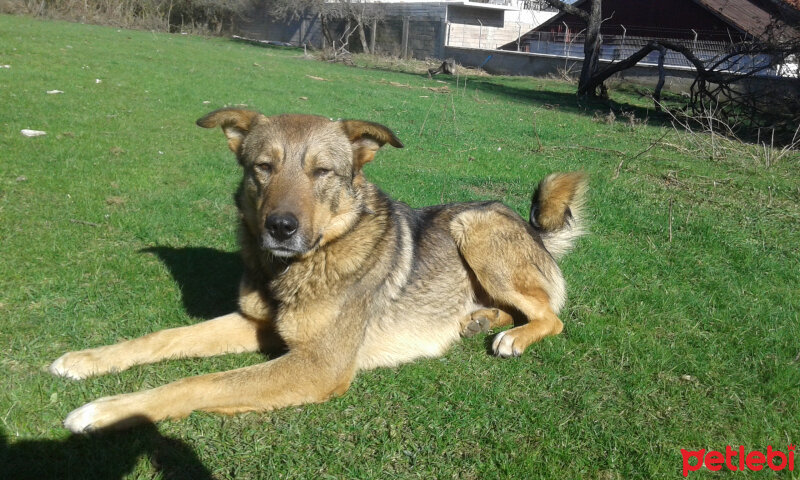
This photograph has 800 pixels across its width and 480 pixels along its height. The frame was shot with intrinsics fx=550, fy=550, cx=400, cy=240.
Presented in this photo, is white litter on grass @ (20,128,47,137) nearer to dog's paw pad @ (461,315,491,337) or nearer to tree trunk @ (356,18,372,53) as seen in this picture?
dog's paw pad @ (461,315,491,337)

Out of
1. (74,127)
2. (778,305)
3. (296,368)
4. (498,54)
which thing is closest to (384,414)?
(296,368)

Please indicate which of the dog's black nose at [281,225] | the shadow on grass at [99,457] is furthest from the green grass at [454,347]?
the dog's black nose at [281,225]

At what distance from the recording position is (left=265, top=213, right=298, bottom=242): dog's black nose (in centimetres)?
356

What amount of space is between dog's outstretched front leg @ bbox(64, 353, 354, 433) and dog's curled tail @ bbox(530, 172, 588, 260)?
9.66ft

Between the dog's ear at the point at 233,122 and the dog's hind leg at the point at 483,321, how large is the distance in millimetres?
2443

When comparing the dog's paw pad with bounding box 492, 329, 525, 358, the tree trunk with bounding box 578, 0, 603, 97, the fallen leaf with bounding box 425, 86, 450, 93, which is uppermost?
the tree trunk with bounding box 578, 0, 603, 97

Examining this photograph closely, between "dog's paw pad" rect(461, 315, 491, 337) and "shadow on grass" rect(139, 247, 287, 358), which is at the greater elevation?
"shadow on grass" rect(139, 247, 287, 358)

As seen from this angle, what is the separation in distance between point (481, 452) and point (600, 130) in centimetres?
1410

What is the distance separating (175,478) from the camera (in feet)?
9.37

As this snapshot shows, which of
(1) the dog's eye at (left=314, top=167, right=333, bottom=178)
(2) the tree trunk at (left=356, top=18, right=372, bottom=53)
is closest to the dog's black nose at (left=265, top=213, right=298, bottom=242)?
(1) the dog's eye at (left=314, top=167, right=333, bottom=178)

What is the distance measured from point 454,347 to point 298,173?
6.55 feet

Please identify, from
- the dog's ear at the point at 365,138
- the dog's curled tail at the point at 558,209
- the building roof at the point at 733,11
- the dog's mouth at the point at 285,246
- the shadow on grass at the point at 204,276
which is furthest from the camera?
the building roof at the point at 733,11

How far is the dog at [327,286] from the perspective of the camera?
11.6 feet

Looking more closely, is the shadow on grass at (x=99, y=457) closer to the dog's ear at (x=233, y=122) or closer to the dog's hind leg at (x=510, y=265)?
the dog's ear at (x=233, y=122)
